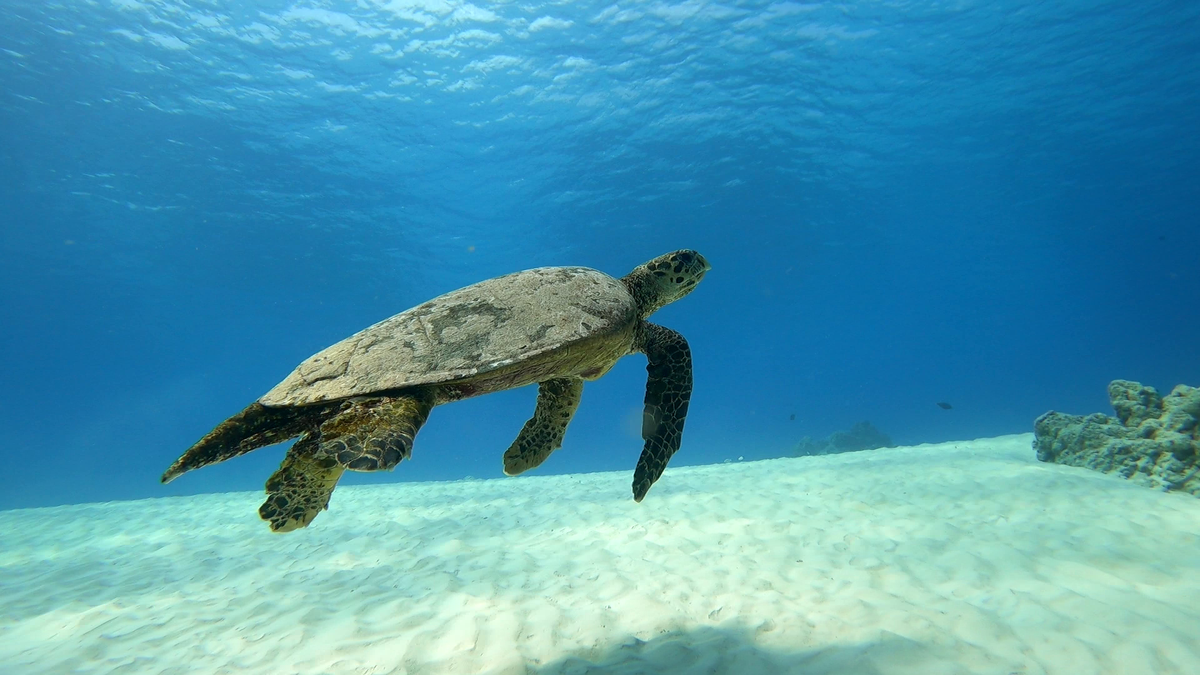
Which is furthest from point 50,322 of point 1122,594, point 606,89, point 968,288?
point 968,288

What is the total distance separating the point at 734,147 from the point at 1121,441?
19.1m

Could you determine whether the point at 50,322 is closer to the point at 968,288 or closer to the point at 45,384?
the point at 45,384

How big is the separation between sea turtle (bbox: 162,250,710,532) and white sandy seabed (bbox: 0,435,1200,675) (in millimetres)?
1267

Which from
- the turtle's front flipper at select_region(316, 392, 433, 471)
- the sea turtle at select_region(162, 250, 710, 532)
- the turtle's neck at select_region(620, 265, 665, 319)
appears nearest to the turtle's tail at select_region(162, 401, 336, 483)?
the sea turtle at select_region(162, 250, 710, 532)

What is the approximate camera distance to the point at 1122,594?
3.79m

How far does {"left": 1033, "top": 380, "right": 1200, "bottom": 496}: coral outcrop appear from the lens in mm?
6988

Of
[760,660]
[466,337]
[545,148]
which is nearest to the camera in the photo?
[760,660]

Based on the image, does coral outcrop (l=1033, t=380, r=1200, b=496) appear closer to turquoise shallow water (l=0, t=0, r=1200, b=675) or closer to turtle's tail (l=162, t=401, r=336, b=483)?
turquoise shallow water (l=0, t=0, r=1200, b=675)

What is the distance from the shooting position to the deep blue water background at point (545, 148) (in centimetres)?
1722

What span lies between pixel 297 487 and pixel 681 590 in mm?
3252

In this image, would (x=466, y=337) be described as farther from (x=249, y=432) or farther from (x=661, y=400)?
(x=661, y=400)

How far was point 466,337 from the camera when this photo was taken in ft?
10.9

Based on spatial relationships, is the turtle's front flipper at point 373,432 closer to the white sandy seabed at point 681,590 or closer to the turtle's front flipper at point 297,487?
the turtle's front flipper at point 297,487

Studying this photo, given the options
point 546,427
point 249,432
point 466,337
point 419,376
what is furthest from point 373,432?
point 546,427
